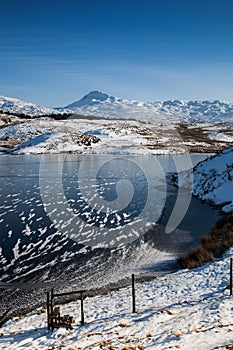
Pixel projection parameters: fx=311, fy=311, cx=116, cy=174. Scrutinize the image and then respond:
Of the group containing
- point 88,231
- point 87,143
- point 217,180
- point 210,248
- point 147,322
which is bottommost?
point 147,322

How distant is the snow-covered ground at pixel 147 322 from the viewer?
10758 millimetres

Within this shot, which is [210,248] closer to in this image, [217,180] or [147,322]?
[147,322]

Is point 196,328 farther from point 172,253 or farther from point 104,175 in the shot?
point 104,175

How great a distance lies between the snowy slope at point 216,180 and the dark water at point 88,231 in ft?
6.43

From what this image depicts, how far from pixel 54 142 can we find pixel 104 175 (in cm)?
5431

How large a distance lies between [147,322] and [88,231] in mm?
14081

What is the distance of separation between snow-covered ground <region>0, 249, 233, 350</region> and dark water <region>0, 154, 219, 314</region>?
3058 mm

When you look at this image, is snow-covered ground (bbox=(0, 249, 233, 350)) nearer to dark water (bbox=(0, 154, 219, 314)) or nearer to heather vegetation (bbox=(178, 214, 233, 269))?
heather vegetation (bbox=(178, 214, 233, 269))

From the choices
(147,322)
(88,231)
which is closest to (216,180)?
(88,231)

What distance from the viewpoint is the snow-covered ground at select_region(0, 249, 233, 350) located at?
10.8 meters

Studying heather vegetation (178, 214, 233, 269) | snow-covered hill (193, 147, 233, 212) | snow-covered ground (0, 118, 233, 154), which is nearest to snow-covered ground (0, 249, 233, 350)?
heather vegetation (178, 214, 233, 269)

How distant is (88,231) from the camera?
25.8 meters

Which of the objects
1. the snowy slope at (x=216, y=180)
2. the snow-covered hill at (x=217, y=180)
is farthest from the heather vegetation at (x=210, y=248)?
the snow-covered hill at (x=217, y=180)

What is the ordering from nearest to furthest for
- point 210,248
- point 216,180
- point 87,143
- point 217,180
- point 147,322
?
point 147,322 < point 210,248 < point 217,180 < point 216,180 < point 87,143
